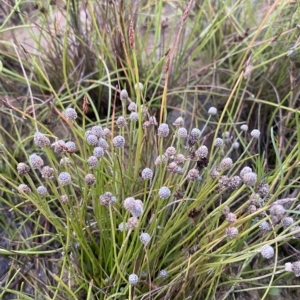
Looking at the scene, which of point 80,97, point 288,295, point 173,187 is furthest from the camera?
point 80,97

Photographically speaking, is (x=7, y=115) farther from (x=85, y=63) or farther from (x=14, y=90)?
(x=85, y=63)

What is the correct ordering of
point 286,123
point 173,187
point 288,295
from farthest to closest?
point 286,123 < point 288,295 < point 173,187

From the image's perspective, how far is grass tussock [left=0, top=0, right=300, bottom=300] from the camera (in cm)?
75

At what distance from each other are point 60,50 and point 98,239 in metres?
0.61

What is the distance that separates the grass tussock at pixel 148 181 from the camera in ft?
2.46

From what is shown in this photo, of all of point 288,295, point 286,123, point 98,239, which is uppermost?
point 286,123

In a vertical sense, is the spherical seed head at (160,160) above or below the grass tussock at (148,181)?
above

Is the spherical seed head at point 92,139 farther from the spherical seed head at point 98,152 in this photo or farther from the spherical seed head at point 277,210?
the spherical seed head at point 277,210

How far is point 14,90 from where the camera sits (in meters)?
1.29

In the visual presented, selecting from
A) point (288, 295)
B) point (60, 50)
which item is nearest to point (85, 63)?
point (60, 50)

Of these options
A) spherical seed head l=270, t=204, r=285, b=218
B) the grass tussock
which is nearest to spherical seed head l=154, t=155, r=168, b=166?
the grass tussock

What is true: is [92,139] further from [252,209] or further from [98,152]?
[252,209]

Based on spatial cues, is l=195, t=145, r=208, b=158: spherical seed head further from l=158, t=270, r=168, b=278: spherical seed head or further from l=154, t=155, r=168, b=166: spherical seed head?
l=158, t=270, r=168, b=278: spherical seed head

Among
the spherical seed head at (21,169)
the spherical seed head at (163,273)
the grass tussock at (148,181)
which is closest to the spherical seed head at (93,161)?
the grass tussock at (148,181)
